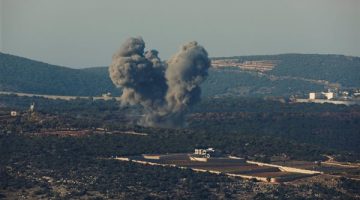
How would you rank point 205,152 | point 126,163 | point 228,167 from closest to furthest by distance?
point 126,163 → point 228,167 → point 205,152

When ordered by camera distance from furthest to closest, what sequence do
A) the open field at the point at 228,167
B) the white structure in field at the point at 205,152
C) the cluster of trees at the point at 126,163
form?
1. the white structure in field at the point at 205,152
2. the open field at the point at 228,167
3. the cluster of trees at the point at 126,163

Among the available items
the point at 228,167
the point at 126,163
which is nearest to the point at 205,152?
the point at 228,167

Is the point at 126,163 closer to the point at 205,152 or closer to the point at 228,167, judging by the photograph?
the point at 228,167

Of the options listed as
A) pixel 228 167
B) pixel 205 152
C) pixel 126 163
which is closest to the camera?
pixel 126 163

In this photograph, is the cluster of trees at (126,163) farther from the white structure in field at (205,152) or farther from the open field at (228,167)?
the white structure in field at (205,152)


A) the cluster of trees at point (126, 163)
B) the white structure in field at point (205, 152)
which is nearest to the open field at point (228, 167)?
the white structure in field at point (205, 152)

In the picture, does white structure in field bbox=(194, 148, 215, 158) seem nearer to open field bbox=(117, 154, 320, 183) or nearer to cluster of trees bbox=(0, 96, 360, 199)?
open field bbox=(117, 154, 320, 183)

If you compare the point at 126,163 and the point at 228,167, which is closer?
the point at 126,163

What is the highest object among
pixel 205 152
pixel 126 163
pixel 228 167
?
pixel 205 152

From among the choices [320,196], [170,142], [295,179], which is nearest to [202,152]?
[170,142]

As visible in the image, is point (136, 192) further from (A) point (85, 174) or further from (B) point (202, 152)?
(B) point (202, 152)

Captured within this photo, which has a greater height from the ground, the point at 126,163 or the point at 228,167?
the point at 126,163
